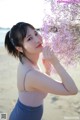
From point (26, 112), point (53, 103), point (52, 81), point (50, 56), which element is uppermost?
point (50, 56)

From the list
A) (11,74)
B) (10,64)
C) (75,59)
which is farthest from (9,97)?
(10,64)

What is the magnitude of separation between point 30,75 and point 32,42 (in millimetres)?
162

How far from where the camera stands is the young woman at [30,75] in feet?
4.60

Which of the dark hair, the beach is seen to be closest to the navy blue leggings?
the dark hair

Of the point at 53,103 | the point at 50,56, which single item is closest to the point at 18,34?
the point at 50,56

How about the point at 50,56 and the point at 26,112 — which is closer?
the point at 50,56

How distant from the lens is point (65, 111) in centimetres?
489

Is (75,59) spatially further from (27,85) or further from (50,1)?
(27,85)

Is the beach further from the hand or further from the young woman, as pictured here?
the hand

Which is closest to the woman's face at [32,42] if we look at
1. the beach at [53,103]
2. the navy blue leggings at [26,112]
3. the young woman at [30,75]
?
the young woman at [30,75]

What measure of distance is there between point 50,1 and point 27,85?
128cm

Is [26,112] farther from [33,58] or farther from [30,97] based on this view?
[33,58]

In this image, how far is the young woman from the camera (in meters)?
1.40

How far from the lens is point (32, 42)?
1462 millimetres
